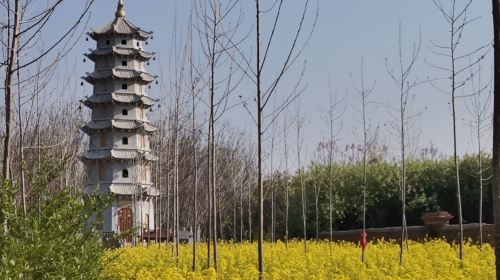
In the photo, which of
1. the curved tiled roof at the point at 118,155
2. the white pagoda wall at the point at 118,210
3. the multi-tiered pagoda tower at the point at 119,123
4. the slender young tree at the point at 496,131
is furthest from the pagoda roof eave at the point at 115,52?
the slender young tree at the point at 496,131

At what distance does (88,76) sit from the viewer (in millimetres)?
41062

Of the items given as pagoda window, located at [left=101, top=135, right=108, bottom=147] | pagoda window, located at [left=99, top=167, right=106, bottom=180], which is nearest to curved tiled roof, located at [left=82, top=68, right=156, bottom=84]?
pagoda window, located at [left=101, top=135, right=108, bottom=147]

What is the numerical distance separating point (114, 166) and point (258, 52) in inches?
1320

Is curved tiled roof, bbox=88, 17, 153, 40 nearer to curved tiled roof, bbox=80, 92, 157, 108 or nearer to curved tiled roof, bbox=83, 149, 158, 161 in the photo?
curved tiled roof, bbox=80, 92, 157, 108

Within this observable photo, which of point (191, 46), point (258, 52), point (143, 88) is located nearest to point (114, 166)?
point (143, 88)

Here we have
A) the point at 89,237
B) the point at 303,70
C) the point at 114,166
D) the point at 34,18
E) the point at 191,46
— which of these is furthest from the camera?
the point at 114,166

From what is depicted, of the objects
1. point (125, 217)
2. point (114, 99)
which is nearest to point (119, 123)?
point (114, 99)

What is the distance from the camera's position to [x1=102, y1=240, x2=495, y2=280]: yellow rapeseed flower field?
38.9 feet

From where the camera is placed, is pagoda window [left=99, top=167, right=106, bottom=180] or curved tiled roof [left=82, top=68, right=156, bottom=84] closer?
curved tiled roof [left=82, top=68, right=156, bottom=84]

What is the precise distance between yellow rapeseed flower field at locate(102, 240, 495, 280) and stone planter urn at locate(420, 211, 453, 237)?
5558mm

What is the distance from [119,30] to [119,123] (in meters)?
6.11

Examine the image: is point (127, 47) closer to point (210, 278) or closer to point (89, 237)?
point (210, 278)

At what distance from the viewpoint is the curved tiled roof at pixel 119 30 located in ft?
137

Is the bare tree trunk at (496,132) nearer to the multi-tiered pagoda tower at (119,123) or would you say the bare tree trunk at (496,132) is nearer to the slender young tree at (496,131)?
the slender young tree at (496,131)
